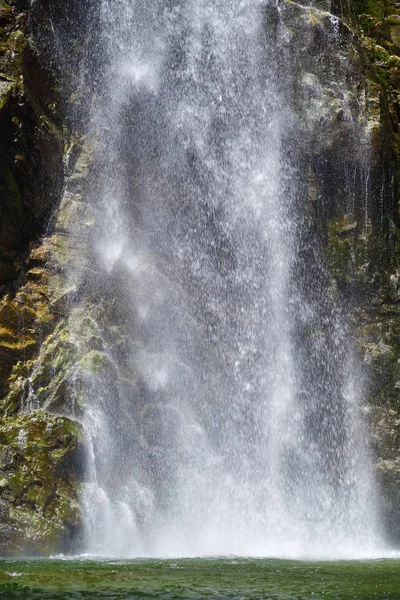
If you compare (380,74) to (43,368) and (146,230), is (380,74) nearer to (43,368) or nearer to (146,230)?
(146,230)

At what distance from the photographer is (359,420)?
618 inches

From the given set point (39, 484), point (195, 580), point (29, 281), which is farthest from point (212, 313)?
point (195, 580)

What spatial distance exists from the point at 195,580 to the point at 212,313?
8423mm

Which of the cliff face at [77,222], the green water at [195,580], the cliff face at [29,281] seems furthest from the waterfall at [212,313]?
the green water at [195,580]

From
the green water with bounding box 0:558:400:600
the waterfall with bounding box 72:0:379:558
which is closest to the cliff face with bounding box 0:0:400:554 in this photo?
the waterfall with bounding box 72:0:379:558

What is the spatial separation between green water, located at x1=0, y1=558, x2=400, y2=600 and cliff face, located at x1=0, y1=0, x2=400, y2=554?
2.49 meters

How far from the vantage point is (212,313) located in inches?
619

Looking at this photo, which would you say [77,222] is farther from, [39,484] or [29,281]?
[39,484]

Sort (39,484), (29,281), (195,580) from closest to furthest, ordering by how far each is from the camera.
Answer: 1. (195,580)
2. (39,484)
3. (29,281)

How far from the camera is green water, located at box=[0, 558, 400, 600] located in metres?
6.84

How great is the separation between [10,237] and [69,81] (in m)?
4.36

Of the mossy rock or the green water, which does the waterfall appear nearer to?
the mossy rock

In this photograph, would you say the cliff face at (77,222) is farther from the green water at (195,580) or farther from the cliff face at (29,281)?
the green water at (195,580)

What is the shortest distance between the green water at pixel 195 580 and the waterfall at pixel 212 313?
2.97m
